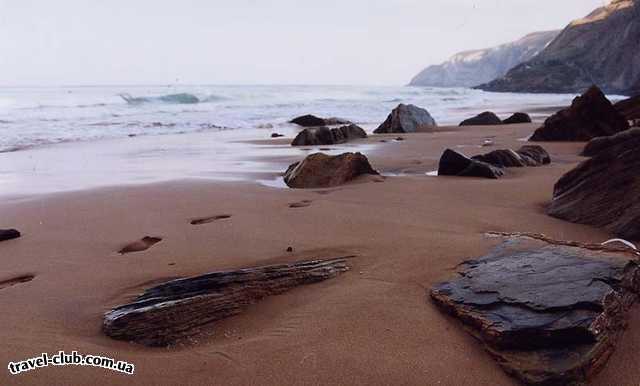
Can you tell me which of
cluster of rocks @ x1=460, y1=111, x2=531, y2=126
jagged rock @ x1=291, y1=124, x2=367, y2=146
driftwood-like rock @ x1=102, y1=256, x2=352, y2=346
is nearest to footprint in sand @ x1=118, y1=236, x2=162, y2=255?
driftwood-like rock @ x1=102, y1=256, x2=352, y2=346

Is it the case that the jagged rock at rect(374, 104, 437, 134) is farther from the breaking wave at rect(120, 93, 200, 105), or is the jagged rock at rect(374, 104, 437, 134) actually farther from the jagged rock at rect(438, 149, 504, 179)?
the breaking wave at rect(120, 93, 200, 105)

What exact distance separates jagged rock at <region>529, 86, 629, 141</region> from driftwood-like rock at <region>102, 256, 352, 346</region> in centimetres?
727

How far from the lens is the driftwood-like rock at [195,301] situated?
192cm

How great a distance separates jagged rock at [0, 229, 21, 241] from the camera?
3273 mm

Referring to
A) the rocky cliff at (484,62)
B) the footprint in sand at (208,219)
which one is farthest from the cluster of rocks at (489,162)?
the rocky cliff at (484,62)

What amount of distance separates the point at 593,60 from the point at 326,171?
7605 cm

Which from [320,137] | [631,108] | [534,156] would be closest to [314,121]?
[320,137]

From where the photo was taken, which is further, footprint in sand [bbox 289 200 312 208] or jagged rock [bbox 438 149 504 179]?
jagged rock [bbox 438 149 504 179]

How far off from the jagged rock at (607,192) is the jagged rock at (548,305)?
80 centimetres

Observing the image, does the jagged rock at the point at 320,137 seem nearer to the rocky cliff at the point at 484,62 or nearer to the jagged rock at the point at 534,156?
the jagged rock at the point at 534,156

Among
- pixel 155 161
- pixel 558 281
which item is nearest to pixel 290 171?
pixel 155 161

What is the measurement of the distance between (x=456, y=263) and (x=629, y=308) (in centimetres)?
71

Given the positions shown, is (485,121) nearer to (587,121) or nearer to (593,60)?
(587,121)

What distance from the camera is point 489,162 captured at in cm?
555
